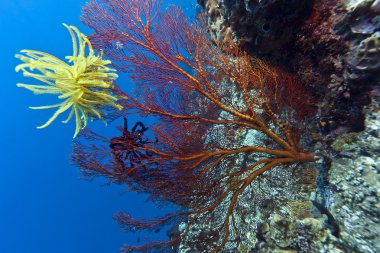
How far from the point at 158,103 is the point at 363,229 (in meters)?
3.01

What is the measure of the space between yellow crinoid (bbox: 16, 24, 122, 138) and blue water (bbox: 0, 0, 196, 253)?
29.3 m

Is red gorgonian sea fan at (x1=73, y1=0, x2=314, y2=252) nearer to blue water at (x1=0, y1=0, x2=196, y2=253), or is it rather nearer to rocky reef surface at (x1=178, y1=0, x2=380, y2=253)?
rocky reef surface at (x1=178, y1=0, x2=380, y2=253)

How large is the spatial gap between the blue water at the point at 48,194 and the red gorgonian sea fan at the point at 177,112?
1141 inches

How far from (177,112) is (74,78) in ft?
5.21

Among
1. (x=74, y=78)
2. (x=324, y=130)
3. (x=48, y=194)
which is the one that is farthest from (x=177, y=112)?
(x=48, y=194)

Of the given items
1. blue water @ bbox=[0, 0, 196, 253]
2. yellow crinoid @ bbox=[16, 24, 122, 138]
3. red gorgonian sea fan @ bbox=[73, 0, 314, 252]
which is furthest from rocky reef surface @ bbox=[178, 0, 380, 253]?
blue water @ bbox=[0, 0, 196, 253]

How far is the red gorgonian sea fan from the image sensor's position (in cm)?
351

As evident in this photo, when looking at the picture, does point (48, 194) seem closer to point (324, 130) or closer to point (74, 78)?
point (74, 78)

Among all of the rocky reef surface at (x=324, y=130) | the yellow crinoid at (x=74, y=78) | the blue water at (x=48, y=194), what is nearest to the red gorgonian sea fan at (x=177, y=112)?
the rocky reef surface at (x=324, y=130)

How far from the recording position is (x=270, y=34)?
3521 millimetres

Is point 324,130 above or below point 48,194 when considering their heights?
above

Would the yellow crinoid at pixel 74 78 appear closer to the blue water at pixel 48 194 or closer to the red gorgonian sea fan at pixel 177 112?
the red gorgonian sea fan at pixel 177 112

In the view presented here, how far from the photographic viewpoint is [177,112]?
3930 millimetres

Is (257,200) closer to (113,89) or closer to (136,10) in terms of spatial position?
(113,89)
